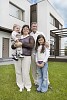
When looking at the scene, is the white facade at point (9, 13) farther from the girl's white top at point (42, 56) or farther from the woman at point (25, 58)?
the girl's white top at point (42, 56)

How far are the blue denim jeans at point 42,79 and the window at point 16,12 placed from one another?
1298 cm

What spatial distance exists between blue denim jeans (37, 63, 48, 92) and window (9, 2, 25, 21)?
1298 cm

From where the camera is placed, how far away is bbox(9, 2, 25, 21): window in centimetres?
1705

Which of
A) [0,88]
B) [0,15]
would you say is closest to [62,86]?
[0,88]

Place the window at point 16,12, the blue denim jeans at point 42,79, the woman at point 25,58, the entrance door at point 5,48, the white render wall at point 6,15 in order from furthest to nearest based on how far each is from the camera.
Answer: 1. the window at point 16,12
2. the entrance door at point 5,48
3. the white render wall at point 6,15
4. the blue denim jeans at point 42,79
5. the woman at point 25,58

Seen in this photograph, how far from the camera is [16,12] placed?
1808 centimetres

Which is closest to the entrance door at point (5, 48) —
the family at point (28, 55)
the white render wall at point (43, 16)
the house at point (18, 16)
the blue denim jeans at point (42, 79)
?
the house at point (18, 16)

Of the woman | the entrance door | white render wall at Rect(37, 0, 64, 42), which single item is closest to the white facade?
the entrance door

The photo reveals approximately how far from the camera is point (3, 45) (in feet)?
52.6

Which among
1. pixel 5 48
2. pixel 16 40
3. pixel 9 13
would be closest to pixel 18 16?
pixel 9 13

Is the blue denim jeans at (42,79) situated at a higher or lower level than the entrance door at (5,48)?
lower

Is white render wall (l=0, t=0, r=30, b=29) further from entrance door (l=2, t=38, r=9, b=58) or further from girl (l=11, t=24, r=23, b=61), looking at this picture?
A: girl (l=11, t=24, r=23, b=61)

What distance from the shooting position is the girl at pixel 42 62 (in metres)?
4.44

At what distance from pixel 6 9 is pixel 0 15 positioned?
99 cm
